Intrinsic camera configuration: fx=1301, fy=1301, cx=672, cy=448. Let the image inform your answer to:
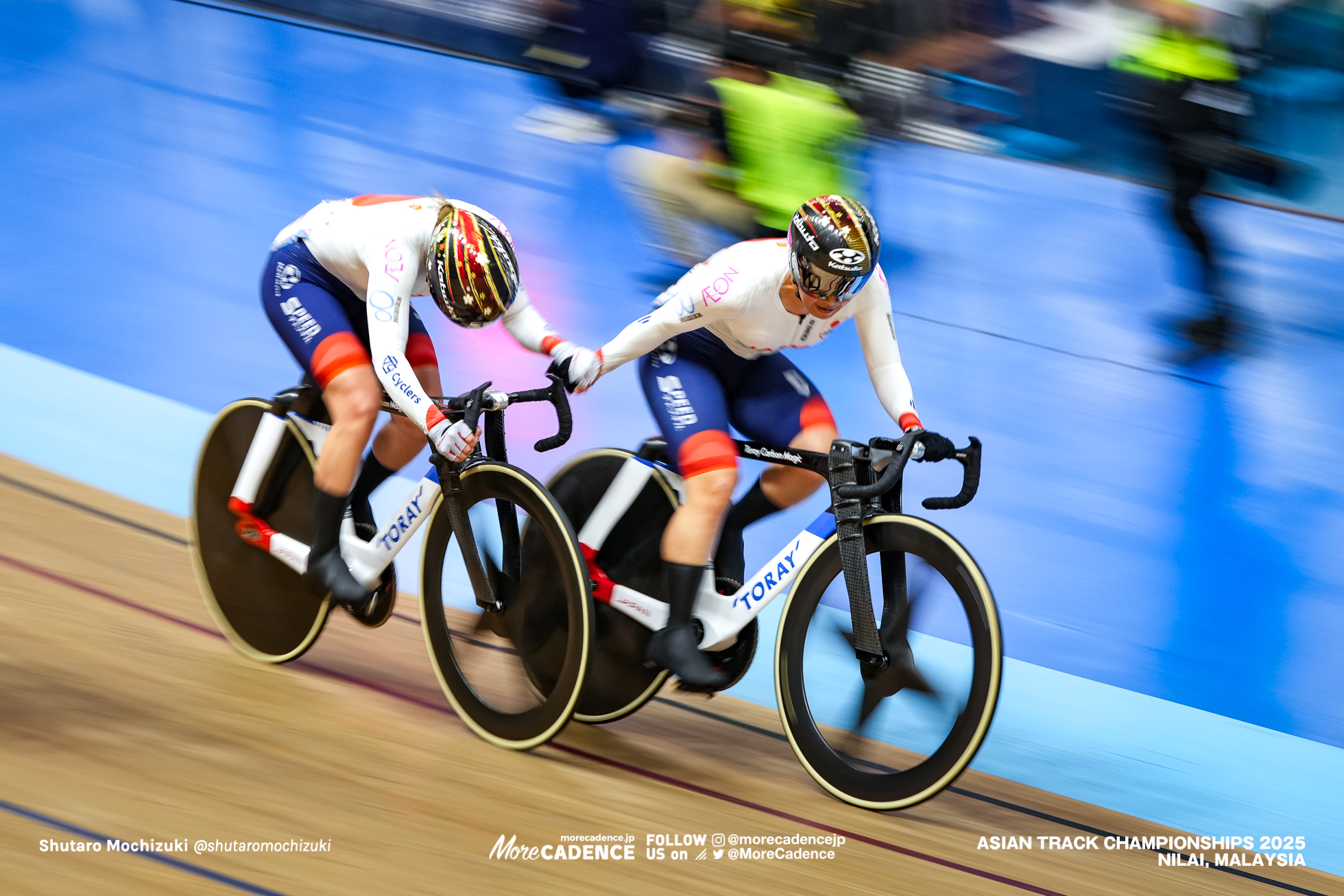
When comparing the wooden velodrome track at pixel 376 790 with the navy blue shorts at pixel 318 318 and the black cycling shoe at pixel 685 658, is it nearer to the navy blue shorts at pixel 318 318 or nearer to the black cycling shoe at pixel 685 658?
the black cycling shoe at pixel 685 658

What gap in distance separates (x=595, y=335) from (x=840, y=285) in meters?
3.70

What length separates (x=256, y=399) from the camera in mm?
3822

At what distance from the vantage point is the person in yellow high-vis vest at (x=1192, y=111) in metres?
6.79

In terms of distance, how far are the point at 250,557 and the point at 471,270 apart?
123 centimetres


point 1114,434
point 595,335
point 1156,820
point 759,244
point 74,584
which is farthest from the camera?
point 595,335

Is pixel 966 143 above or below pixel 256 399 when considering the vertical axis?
below

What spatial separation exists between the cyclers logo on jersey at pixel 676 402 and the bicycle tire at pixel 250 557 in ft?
3.48

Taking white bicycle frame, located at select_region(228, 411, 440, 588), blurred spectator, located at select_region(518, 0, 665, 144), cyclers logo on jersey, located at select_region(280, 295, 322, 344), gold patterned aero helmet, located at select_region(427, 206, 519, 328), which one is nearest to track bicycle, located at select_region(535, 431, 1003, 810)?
white bicycle frame, located at select_region(228, 411, 440, 588)

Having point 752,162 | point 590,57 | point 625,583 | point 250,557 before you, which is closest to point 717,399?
point 625,583

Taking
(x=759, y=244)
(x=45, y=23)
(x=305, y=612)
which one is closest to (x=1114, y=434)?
(x=759, y=244)

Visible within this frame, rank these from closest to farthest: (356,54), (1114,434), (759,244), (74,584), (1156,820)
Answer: (759,244) → (1156,820) → (74,584) → (1114,434) → (356,54)

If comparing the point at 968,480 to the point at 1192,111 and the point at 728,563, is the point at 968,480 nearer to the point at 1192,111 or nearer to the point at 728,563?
the point at 728,563

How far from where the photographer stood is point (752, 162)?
670cm

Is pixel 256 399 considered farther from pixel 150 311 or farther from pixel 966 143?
pixel 966 143
